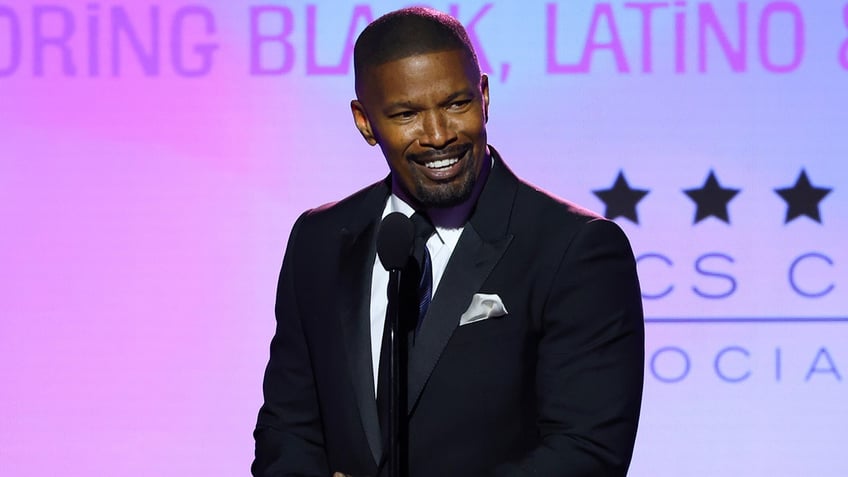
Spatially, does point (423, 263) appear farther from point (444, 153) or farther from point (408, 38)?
point (408, 38)

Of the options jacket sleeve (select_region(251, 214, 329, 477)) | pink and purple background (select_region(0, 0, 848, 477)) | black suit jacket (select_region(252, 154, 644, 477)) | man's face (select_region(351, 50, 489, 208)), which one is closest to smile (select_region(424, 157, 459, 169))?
man's face (select_region(351, 50, 489, 208))

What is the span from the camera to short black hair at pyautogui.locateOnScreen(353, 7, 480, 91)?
2197mm

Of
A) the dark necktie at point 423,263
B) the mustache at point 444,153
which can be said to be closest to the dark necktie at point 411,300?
the dark necktie at point 423,263

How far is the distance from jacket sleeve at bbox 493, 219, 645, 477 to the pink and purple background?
1.56 metres

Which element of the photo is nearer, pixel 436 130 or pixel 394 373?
pixel 394 373

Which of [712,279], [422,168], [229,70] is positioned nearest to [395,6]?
[229,70]

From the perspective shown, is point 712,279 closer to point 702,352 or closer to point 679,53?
point 702,352

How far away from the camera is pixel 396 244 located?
193 centimetres

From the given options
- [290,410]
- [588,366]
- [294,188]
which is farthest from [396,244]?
[294,188]

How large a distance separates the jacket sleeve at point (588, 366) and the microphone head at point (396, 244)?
32cm

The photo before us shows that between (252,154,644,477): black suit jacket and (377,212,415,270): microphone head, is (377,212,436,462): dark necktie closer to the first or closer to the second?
(252,154,644,477): black suit jacket

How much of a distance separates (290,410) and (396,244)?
1.68 feet

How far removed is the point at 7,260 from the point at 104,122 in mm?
471

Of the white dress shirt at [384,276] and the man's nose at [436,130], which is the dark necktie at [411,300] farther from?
the man's nose at [436,130]
